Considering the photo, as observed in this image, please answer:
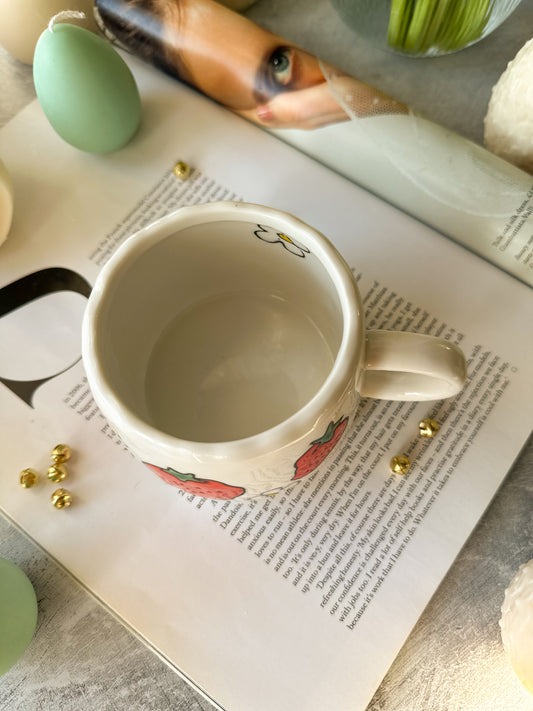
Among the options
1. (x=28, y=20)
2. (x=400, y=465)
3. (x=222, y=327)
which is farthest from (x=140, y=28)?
(x=400, y=465)

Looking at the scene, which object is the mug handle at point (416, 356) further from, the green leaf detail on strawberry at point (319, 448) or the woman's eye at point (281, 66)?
the woman's eye at point (281, 66)

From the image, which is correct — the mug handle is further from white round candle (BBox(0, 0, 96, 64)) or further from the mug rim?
white round candle (BBox(0, 0, 96, 64))

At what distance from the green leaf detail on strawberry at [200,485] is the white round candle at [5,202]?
0.71 feet

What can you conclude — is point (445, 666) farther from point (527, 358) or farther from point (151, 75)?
point (151, 75)

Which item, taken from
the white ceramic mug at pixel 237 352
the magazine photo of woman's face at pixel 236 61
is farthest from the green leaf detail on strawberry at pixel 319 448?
the magazine photo of woman's face at pixel 236 61

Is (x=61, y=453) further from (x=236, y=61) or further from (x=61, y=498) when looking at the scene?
(x=236, y=61)

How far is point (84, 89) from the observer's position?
366 mm

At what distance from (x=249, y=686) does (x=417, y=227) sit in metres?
0.27

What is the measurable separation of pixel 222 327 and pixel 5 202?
17 cm

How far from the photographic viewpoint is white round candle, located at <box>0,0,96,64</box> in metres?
0.40

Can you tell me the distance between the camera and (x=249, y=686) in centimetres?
29

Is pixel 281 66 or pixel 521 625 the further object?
pixel 281 66

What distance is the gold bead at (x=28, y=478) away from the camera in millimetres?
331

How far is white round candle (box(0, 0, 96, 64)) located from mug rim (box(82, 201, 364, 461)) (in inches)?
9.4
